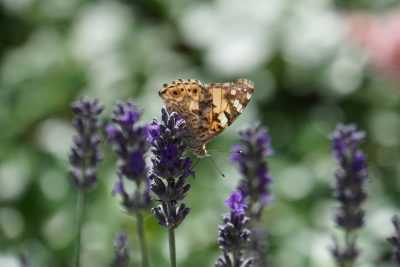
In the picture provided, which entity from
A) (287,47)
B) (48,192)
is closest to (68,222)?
(48,192)

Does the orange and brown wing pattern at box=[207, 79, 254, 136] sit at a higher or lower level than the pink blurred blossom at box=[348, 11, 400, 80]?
lower

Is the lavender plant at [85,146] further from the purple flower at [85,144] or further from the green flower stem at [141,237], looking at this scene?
the green flower stem at [141,237]

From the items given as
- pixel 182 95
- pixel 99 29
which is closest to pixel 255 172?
pixel 182 95

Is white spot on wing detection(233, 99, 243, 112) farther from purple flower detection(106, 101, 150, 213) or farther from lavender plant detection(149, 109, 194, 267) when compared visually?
lavender plant detection(149, 109, 194, 267)

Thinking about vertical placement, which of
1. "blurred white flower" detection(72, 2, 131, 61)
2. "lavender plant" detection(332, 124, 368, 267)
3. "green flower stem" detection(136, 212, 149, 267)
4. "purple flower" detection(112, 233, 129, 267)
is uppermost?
"blurred white flower" detection(72, 2, 131, 61)

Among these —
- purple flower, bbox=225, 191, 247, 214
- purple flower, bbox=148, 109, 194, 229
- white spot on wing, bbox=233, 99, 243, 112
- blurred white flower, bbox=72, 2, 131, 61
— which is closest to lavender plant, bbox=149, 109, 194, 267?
purple flower, bbox=148, 109, 194, 229

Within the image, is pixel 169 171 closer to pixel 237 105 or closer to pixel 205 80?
pixel 237 105
